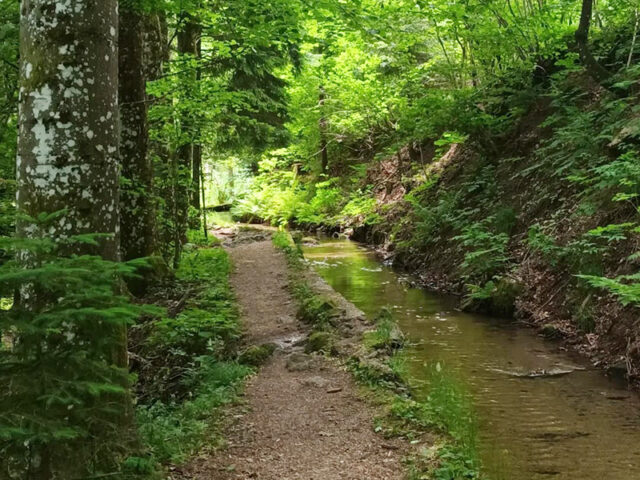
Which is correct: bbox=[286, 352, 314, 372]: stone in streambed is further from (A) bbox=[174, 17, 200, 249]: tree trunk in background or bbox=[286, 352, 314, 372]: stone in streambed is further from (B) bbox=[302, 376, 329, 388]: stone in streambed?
(A) bbox=[174, 17, 200, 249]: tree trunk in background

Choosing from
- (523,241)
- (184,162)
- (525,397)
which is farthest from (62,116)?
(184,162)

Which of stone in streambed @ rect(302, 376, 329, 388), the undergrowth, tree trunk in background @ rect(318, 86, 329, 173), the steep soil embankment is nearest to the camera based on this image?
the undergrowth

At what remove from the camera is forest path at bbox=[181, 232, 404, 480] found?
4.36 metres

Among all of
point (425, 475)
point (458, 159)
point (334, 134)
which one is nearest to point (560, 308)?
point (425, 475)

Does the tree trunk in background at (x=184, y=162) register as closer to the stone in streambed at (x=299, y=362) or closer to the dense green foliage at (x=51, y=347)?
the stone in streambed at (x=299, y=362)

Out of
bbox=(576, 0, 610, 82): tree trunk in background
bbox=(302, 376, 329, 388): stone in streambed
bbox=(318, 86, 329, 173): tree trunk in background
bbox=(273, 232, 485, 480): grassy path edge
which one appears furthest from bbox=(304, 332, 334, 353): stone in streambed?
bbox=(318, 86, 329, 173): tree trunk in background

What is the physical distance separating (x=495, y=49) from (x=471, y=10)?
135cm

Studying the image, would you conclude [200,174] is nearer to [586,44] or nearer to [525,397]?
[586,44]

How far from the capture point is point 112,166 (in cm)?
340

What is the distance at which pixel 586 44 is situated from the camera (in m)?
10.6

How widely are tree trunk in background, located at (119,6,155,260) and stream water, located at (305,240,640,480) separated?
4.66m

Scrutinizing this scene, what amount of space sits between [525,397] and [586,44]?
25.2ft

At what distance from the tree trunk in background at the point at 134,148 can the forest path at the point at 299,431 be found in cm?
258

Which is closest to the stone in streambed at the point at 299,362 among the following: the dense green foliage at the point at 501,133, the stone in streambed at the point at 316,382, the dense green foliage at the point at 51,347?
the stone in streambed at the point at 316,382
